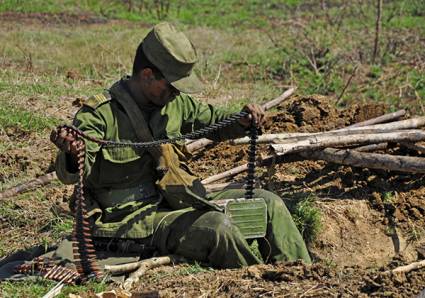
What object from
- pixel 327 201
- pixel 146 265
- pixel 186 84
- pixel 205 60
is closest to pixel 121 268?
pixel 146 265

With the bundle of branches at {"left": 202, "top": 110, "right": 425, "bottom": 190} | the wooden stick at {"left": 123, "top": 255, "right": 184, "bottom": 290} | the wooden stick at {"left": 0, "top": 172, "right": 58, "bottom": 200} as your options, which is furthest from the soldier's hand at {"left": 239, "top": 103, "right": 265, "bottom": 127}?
the wooden stick at {"left": 0, "top": 172, "right": 58, "bottom": 200}

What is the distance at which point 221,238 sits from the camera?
16.3ft

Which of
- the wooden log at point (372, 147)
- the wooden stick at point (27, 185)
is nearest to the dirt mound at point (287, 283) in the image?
the wooden log at point (372, 147)

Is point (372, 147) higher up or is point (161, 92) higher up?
point (161, 92)

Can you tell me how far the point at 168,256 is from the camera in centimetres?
515

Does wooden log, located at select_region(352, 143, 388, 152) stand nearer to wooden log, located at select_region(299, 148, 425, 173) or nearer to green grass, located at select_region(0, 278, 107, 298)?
wooden log, located at select_region(299, 148, 425, 173)

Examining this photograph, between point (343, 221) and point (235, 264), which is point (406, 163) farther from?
point (235, 264)

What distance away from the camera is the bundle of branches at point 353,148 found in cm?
654

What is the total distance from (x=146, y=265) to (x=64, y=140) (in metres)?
1.03

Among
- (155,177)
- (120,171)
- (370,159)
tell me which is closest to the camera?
(120,171)

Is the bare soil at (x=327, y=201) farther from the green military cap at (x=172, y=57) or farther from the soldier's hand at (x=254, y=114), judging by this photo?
the green military cap at (x=172, y=57)

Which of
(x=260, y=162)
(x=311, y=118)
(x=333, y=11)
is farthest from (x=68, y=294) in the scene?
(x=333, y=11)

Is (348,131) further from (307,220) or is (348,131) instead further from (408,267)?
(408,267)

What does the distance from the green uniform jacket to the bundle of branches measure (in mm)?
1307
